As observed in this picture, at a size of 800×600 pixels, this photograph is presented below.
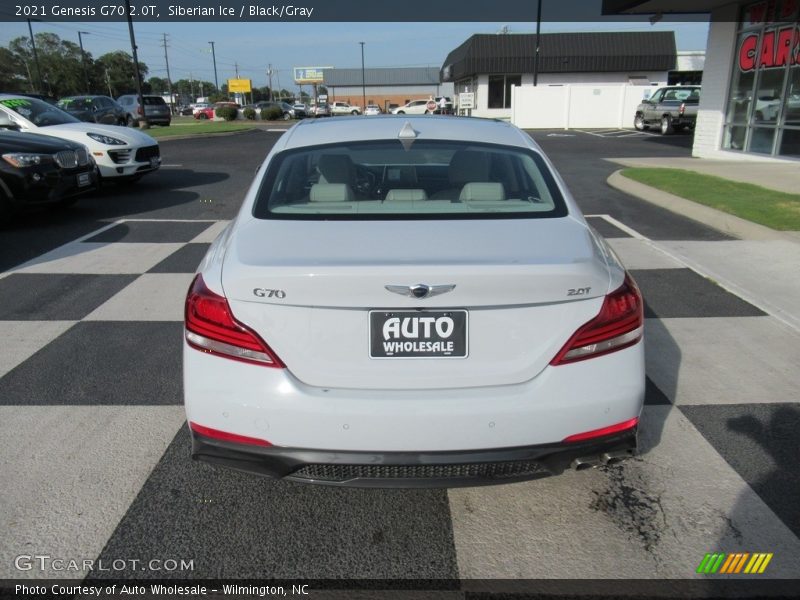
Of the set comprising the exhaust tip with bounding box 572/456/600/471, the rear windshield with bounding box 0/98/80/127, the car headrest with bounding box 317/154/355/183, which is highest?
the rear windshield with bounding box 0/98/80/127

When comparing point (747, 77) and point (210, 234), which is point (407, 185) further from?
point (747, 77)

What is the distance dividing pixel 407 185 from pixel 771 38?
14.7m

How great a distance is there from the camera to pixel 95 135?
10.3 metres

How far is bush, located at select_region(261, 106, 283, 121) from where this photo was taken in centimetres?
4313

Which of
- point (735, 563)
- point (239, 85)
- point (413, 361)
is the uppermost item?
point (239, 85)

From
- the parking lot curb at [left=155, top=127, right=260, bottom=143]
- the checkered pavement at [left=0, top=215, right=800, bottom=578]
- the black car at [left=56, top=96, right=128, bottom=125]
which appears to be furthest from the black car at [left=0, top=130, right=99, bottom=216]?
the black car at [left=56, top=96, right=128, bottom=125]

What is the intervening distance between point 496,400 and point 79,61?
10435cm

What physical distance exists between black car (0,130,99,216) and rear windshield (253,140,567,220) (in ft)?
20.1

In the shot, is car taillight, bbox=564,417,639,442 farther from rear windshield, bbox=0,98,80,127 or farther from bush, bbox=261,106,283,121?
bush, bbox=261,106,283,121

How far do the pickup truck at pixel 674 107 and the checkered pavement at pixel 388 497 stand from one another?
2475cm

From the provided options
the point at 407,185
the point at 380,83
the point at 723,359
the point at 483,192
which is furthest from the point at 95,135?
the point at 380,83

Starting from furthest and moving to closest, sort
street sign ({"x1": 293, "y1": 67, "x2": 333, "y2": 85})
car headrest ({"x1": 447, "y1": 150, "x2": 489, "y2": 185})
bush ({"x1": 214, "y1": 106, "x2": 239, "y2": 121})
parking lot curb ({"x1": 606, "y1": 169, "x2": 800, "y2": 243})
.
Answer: street sign ({"x1": 293, "y1": 67, "x2": 333, "y2": 85}), bush ({"x1": 214, "y1": 106, "x2": 239, "y2": 121}), parking lot curb ({"x1": 606, "y1": 169, "x2": 800, "y2": 243}), car headrest ({"x1": 447, "y1": 150, "x2": 489, "y2": 185})

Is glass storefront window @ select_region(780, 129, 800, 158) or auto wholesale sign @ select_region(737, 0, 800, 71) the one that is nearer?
auto wholesale sign @ select_region(737, 0, 800, 71)

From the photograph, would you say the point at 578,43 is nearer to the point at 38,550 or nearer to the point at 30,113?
the point at 30,113
